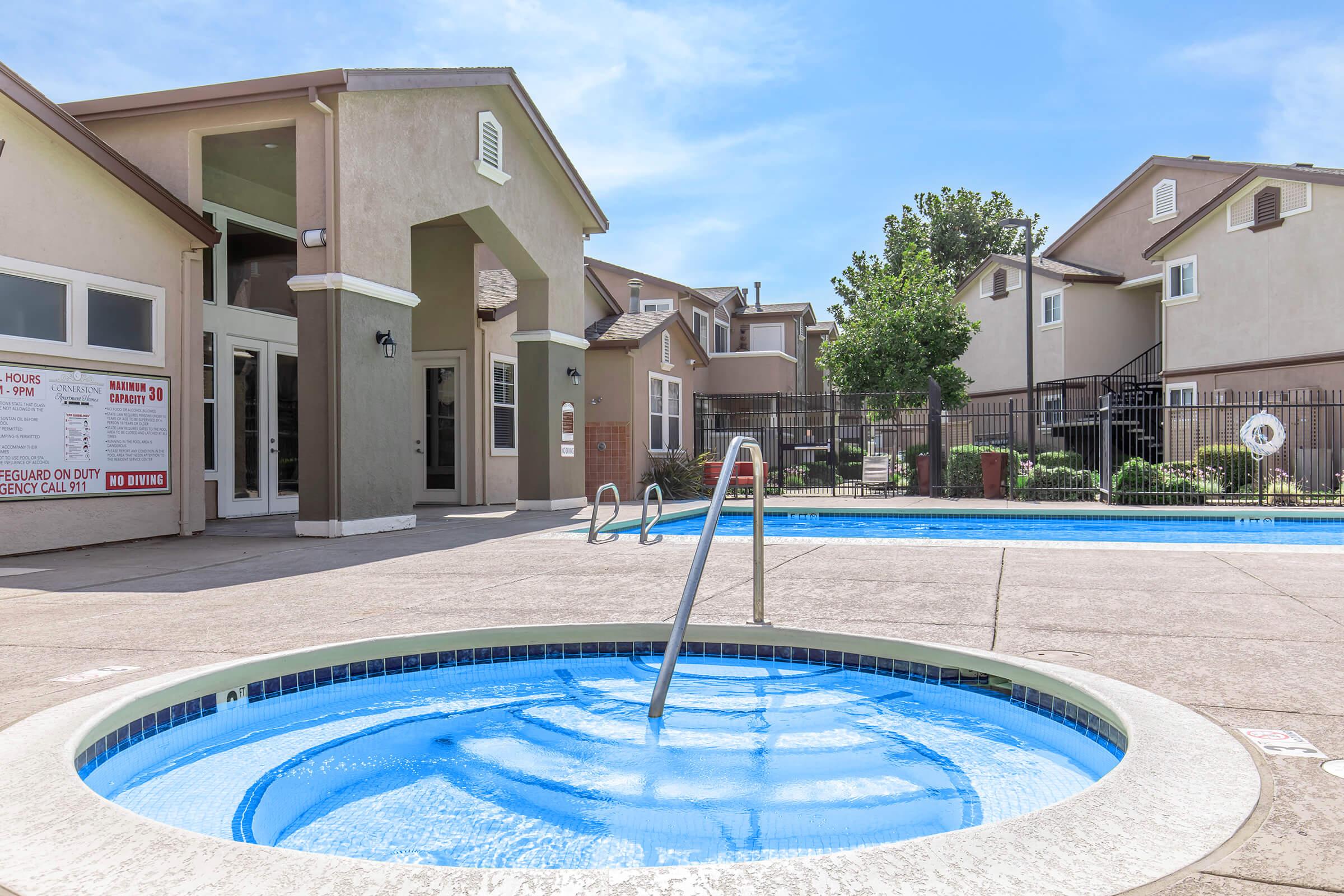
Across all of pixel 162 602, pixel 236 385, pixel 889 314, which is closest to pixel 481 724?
pixel 162 602

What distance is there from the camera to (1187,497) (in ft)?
52.8

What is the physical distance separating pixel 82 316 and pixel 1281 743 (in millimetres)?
11434

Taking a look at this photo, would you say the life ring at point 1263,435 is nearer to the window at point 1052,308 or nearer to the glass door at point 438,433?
the window at point 1052,308

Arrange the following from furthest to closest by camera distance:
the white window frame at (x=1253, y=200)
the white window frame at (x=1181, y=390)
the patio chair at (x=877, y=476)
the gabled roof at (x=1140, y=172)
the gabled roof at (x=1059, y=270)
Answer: the gabled roof at (x=1059, y=270) < the gabled roof at (x=1140, y=172) < the white window frame at (x=1181, y=390) < the patio chair at (x=877, y=476) < the white window frame at (x=1253, y=200)

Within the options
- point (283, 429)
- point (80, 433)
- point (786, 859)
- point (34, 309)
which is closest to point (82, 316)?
point (34, 309)

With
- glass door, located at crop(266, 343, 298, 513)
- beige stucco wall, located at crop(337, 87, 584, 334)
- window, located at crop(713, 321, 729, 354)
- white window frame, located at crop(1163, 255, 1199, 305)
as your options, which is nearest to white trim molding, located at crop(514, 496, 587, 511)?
beige stucco wall, located at crop(337, 87, 584, 334)

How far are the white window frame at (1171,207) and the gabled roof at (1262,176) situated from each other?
13.4 feet

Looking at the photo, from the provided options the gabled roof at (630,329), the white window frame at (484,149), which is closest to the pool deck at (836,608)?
the white window frame at (484,149)

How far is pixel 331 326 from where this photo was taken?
10.7 m

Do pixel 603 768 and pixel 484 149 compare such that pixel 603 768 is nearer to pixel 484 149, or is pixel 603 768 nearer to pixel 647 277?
pixel 484 149

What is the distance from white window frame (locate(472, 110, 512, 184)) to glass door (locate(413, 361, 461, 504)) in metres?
3.82

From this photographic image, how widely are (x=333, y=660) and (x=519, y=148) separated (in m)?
12.2

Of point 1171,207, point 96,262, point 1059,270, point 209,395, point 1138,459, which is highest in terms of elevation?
point 1171,207

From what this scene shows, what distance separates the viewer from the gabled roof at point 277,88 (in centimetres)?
1054
